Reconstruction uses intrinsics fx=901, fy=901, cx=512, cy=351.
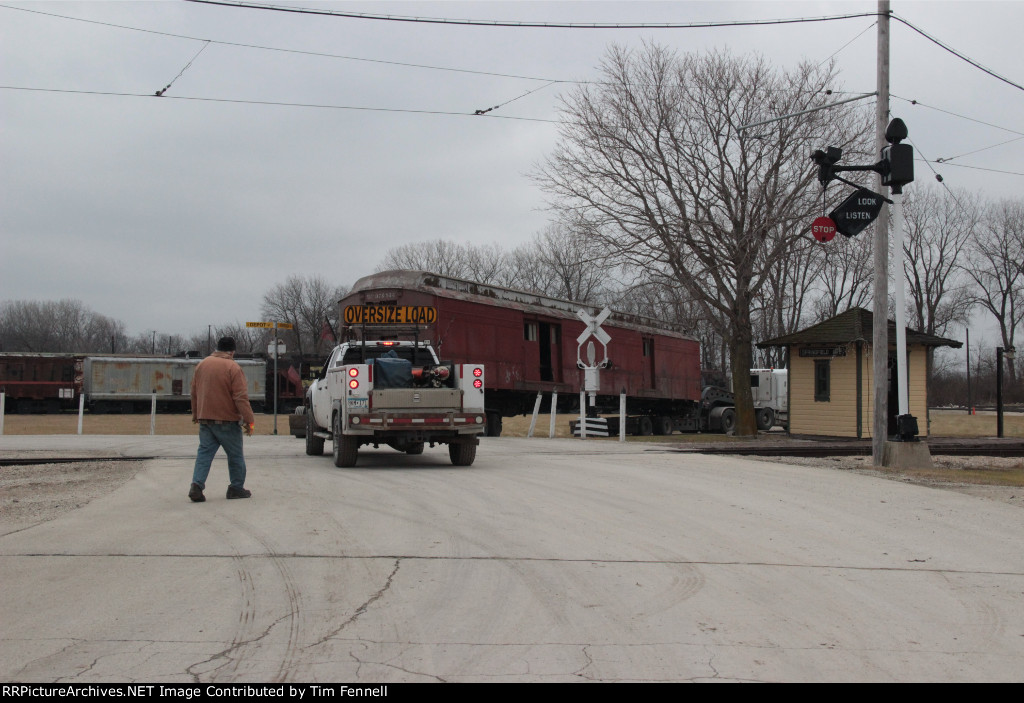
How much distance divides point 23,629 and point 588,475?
321 inches

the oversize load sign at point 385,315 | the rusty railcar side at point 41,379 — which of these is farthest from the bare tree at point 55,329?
the oversize load sign at point 385,315

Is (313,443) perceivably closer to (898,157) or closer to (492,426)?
(492,426)

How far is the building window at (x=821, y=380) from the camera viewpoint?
28.2 meters

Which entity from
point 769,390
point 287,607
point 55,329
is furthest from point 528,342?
point 55,329

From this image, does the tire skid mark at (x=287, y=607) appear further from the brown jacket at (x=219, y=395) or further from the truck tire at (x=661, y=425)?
the truck tire at (x=661, y=425)

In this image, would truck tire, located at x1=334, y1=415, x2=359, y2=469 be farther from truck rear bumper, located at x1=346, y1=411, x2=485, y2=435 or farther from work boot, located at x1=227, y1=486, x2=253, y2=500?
work boot, located at x1=227, y1=486, x2=253, y2=500

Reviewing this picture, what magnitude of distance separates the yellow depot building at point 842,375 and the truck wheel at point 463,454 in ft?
54.3

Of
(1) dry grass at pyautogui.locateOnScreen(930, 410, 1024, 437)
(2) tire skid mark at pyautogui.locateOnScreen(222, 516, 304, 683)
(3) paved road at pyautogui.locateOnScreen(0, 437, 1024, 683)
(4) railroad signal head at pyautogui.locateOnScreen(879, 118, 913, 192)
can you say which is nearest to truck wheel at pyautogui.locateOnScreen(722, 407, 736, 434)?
(1) dry grass at pyautogui.locateOnScreen(930, 410, 1024, 437)

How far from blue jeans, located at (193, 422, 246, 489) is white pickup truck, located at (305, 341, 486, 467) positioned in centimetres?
327

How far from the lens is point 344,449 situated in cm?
1313

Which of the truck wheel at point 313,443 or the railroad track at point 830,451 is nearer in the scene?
the truck wheel at point 313,443

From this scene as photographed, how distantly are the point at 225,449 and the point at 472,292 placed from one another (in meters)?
15.3
